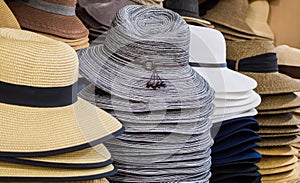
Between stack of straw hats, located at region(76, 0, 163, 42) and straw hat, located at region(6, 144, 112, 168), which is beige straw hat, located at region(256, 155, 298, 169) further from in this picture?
straw hat, located at region(6, 144, 112, 168)

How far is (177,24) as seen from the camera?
0.85 metres

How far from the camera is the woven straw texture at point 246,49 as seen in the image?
1341 mm

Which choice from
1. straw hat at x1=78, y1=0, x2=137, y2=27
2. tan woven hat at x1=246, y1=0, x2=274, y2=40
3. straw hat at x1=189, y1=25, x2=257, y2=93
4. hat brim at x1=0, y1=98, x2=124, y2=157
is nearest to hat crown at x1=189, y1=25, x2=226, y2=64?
straw hat at x1=189, y1=25, x2=257, y2=93

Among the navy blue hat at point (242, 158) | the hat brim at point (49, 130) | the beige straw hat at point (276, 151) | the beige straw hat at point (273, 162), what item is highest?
the hat brim at point (49, 130)

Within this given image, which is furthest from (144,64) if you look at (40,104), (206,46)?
(206,46)

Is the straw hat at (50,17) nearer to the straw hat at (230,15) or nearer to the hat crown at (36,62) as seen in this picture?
the hat crown at (36,62)

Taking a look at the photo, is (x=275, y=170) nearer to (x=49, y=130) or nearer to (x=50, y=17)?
(x=50, y=17)

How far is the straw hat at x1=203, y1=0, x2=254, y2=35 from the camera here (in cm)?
160

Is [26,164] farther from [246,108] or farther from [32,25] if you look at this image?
[246,108]

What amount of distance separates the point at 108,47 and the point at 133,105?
0.37 feet

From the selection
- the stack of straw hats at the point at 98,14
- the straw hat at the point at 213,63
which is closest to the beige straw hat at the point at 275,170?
the straw hat at the point at 213,63

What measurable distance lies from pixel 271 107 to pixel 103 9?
1.60ft

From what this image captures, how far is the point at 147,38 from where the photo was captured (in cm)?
81

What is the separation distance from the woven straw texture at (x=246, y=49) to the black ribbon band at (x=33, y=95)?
74 centimetres
